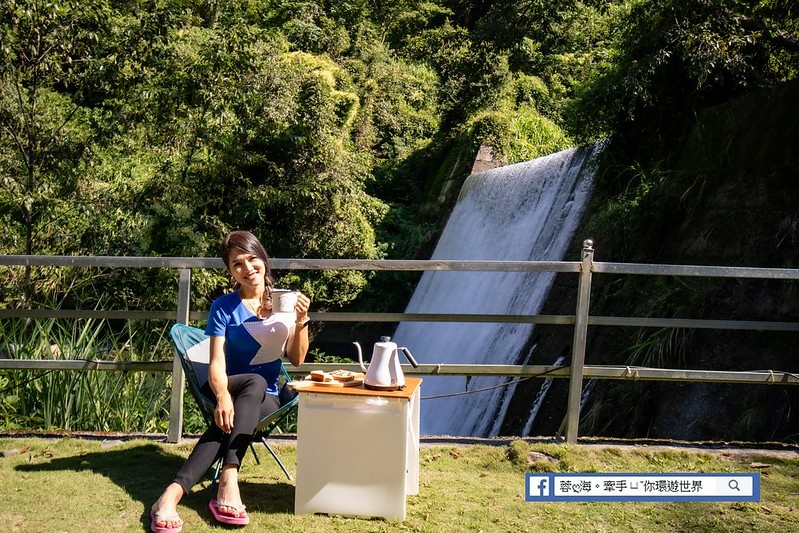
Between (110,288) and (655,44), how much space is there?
6.50m

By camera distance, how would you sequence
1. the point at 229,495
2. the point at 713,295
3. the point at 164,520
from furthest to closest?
the point at 713,295, the point at 229,495, the point at 164,520

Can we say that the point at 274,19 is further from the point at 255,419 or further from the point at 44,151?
the point at 255,419

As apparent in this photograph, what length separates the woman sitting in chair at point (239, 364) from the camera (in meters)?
2.85

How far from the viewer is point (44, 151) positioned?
22.5 feet

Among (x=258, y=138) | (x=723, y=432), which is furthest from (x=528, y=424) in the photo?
(x=258, y=138)

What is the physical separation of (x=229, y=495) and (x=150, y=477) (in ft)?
2.25

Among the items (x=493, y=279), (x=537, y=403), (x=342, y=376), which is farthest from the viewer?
(x=493, y=279)

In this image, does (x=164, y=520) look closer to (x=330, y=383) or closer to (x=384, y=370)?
(x=330, y=383)

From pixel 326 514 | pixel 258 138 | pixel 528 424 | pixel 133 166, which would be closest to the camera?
pixel 326 514

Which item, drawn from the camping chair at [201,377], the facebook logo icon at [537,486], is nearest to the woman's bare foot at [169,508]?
the camping chair at [201,377]

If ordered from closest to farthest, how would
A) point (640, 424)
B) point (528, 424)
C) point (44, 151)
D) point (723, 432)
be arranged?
point (723, 432)
point (640, 424)
point (528, 424)
point (44, 151)

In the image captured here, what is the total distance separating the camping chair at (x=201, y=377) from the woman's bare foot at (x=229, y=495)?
0.20 m

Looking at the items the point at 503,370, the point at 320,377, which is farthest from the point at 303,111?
the point at 320,377

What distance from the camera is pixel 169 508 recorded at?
2.74m
